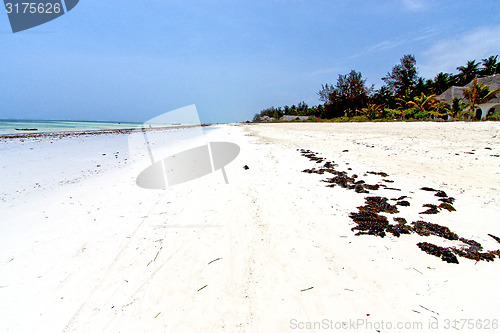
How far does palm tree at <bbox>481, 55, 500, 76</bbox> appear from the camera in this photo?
41031mm

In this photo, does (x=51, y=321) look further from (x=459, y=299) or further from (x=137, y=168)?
(x=137, y=168)

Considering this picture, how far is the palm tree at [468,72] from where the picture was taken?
43531 mm

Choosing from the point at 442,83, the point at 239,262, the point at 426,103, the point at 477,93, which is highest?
the point at 442,83

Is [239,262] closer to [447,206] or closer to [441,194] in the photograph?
[447,206]

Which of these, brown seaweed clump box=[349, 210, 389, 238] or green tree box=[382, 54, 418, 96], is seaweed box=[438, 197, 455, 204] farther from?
green tree box=[382, 54, 418, 96]

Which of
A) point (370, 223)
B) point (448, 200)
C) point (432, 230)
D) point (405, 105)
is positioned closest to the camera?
point (432, 230)

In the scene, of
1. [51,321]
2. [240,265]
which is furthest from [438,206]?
[51,321]

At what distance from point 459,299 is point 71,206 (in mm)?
6055

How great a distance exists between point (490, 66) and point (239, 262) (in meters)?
67.2

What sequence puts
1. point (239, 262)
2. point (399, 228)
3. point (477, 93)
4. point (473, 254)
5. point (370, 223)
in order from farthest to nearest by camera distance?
point (477, 93) < point (370, 223) < point (399, 228) < point (239, 262) < point (473, 254)

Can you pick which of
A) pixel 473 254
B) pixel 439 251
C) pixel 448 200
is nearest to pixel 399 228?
pixel 439 251

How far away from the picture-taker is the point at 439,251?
2430mm

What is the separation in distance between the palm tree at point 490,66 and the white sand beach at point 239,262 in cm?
5883

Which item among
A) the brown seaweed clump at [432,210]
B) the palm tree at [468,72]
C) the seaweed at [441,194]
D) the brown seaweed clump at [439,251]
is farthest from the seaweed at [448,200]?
the palm tree at [468,72]
